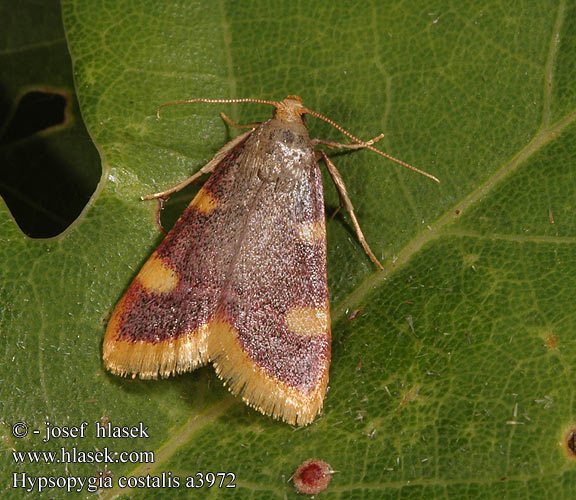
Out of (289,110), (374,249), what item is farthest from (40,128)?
(374,249)

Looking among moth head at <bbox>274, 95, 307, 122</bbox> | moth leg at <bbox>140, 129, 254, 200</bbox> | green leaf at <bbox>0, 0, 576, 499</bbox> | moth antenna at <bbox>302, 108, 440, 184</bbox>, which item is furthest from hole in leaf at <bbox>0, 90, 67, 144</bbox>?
moth antenna at <bbox>302, 108, 440, 184</bbox>

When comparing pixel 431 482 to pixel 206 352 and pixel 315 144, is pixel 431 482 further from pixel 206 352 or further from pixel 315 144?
pixel 315 144

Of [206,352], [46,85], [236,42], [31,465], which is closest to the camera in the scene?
[31,465]

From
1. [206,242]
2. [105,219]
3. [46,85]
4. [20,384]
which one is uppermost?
[46,85]

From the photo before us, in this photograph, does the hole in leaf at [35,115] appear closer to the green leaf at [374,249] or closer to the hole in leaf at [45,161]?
the hole in leaf at [45,161]

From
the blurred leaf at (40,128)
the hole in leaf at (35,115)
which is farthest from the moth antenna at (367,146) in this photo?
the hole in leaf at (35,115)

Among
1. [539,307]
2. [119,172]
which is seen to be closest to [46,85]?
[119,172]

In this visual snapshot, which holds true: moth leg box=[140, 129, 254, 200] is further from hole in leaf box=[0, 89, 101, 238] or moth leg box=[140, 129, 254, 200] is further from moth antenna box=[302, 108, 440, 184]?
hole in leaf box=[0, 89, 101, 238]
